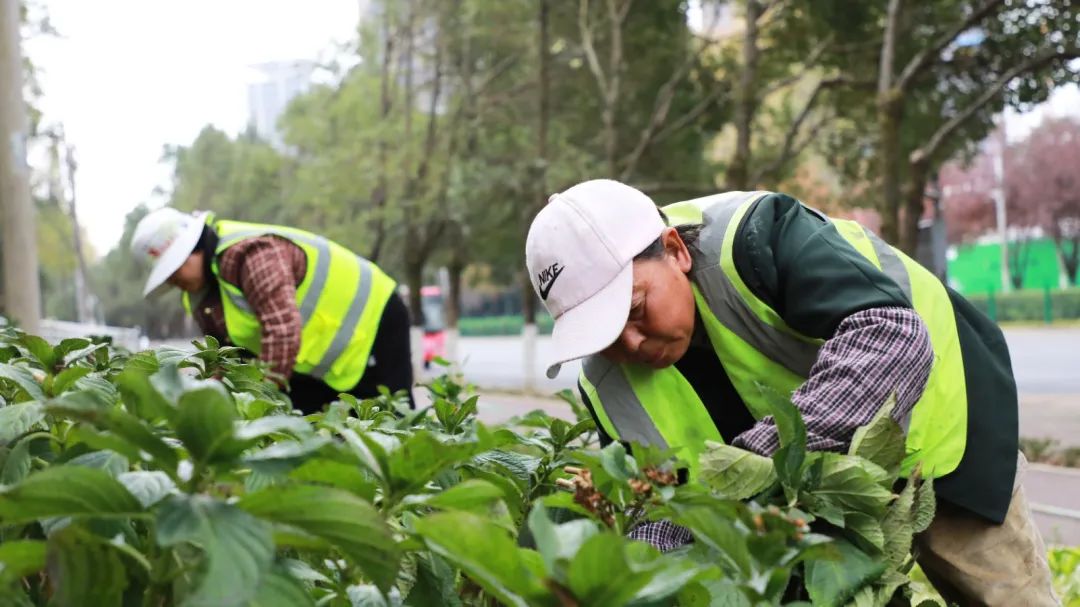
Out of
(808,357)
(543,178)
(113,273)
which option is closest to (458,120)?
(543,178)

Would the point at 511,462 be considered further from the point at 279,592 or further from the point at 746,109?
the point at 746,109

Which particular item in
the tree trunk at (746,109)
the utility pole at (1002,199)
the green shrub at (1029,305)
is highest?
the tree trunk at (746,109)

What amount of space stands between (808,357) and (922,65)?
10115 millimetres

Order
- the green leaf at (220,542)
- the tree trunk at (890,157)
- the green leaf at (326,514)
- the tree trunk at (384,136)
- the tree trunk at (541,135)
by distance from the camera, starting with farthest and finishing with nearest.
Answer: the tree trunk at (384,136)
the tree trunk at (541,135)
the tree trunk at (890,157)
the green leaf at (326,514)
the green leaf at (220,542)

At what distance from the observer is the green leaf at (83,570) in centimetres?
87

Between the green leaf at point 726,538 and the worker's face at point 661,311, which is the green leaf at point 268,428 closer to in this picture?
the green leaf at point 726,538

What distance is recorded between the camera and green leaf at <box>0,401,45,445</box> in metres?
1.19

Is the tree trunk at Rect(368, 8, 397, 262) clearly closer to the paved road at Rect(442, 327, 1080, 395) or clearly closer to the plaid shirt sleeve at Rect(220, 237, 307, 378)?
the paved road at Rect(442, 327, 1080, 395)

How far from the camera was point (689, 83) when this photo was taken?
784 inches

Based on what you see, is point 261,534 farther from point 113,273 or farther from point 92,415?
point 113,273

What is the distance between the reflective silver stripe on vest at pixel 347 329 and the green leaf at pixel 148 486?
153 inches

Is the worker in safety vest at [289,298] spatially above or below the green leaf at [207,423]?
below

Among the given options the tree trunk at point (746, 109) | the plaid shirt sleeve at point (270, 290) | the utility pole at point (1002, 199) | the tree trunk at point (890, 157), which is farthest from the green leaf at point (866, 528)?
the utility pole at point (1002, 199)

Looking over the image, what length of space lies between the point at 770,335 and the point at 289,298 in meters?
2.53
